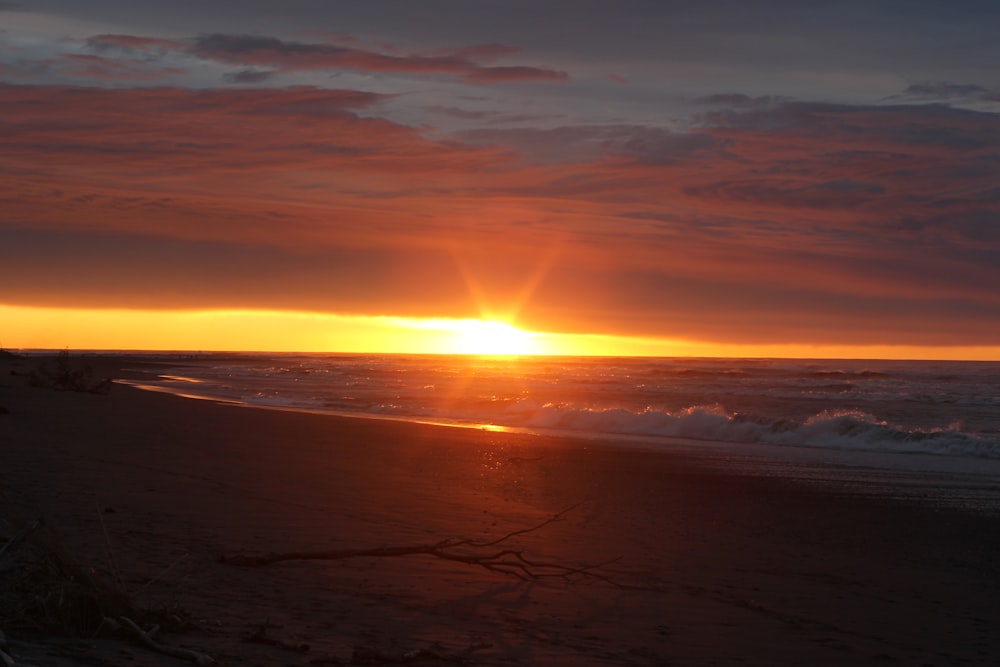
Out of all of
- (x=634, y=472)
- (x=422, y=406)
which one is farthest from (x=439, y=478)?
(x=422, y=406)

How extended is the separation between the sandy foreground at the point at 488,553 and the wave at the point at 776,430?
8196 mm

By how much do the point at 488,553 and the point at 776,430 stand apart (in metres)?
17.6

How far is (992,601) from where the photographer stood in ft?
24.6

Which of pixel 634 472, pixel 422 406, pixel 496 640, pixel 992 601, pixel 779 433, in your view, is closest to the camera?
pixel 496 640

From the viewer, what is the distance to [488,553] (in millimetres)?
7934

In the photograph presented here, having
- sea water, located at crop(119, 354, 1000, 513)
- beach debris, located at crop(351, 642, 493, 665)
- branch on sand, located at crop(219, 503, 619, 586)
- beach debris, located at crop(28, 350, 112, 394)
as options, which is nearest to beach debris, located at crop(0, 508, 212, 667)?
beach debris, located at crop(351, 642, 493, 665)

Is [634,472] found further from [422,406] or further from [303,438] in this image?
[422,406]

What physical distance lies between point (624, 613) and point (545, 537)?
2512 millimetres

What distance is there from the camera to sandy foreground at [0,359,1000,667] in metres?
5.41

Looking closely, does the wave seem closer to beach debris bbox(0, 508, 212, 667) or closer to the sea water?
the sea water

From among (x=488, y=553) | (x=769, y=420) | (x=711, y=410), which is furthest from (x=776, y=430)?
(x=488, y=553)

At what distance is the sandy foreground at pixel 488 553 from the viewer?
17.7ft

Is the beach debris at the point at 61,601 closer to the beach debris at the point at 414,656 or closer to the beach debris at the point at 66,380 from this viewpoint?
the beach debris at the point at 414,656

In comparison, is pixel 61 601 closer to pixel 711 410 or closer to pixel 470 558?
A: pixel 470 558
